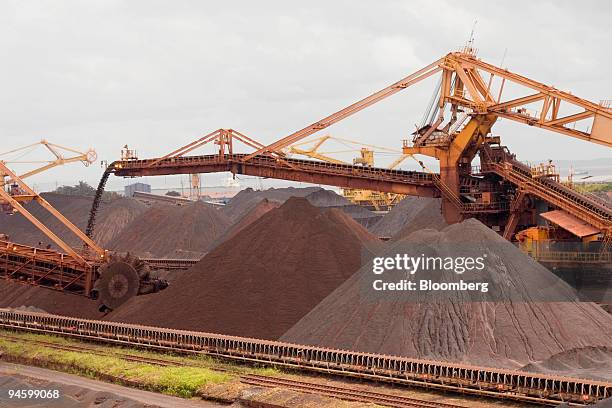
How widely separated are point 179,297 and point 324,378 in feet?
32.7

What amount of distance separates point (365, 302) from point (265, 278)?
6.01m

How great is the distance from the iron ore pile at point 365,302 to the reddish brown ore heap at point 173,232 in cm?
1498

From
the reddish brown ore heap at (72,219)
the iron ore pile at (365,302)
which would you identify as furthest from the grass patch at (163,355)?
the reddish brown ore heap at (72,219)

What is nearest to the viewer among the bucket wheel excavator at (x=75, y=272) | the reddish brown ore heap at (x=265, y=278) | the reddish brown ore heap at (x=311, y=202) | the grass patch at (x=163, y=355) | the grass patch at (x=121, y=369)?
the grass patch at (x=121, y=369)

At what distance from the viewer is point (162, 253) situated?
5253 centimetres

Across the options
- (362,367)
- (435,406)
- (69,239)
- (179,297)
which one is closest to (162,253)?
(69,239)

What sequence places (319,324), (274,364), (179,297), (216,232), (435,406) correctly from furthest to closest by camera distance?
(216,232) → (179,297) → (319,324) → (274,364) → (435,406)

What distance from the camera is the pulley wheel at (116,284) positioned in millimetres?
32656

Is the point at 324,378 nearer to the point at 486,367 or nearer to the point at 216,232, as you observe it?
the point at 486,367

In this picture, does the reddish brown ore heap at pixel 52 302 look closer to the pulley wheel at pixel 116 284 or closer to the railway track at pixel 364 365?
the pulley wheel at pixel 116 284

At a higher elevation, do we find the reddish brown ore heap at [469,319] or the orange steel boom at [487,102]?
the orange steel boom at [487,102]

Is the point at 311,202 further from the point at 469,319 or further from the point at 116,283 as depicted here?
the point at 469,319

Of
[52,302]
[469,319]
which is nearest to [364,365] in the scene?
[469,319]

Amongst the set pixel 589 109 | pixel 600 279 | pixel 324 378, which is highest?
pixel 589 109
